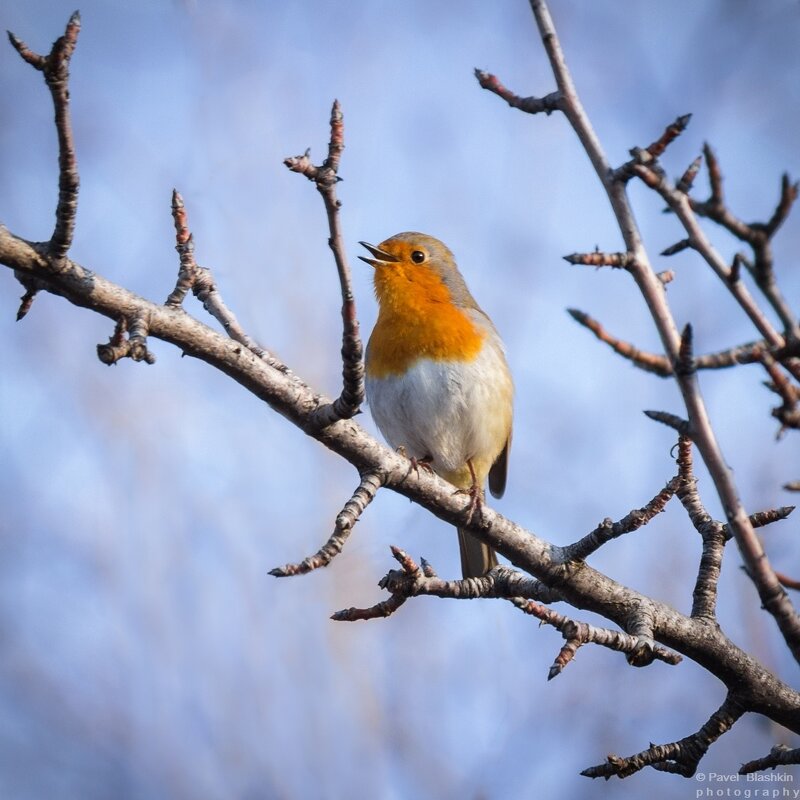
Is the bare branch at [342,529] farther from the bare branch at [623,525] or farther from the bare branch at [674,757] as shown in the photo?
the bare branch at [674,757]

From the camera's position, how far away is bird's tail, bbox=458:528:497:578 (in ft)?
18.2

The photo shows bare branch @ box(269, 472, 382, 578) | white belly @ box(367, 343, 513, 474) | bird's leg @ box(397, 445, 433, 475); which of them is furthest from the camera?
white belly @ box(367, 343, 513, 474)

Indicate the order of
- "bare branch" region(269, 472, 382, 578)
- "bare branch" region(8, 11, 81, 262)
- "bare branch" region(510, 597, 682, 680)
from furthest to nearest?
1. "bare branch" region(510, 597, 682, 680)
2. "bare branch" region(269, 472, 382, 578)
3. "bare branch" region(8, 11, 81, 262)

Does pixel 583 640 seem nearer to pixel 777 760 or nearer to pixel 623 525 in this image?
pixel 623 525

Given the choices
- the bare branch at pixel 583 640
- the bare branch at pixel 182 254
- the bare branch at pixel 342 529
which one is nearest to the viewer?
the bare branch at pixel 342 529

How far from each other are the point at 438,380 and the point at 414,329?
13.1 inches

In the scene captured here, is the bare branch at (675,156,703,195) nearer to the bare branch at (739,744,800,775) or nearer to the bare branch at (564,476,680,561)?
the bare branch at (564,476,680,561)

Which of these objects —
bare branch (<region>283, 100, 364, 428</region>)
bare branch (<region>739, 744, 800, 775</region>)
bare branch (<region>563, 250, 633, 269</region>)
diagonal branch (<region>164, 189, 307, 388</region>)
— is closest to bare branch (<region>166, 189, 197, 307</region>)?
diagonal branch (<region>164, 189, 307, 388</region>)

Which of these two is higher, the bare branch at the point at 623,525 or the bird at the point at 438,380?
the bird at the point at 438,380

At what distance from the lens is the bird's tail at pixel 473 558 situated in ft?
18.2

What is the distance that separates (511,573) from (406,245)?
10.5ft

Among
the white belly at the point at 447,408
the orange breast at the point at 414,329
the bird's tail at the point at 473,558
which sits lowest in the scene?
the bird's tail at the point at 473,558

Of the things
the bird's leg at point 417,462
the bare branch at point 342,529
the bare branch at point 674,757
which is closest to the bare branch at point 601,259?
the bare branch at point 342,529

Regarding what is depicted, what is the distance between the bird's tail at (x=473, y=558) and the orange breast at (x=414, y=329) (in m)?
1.07
